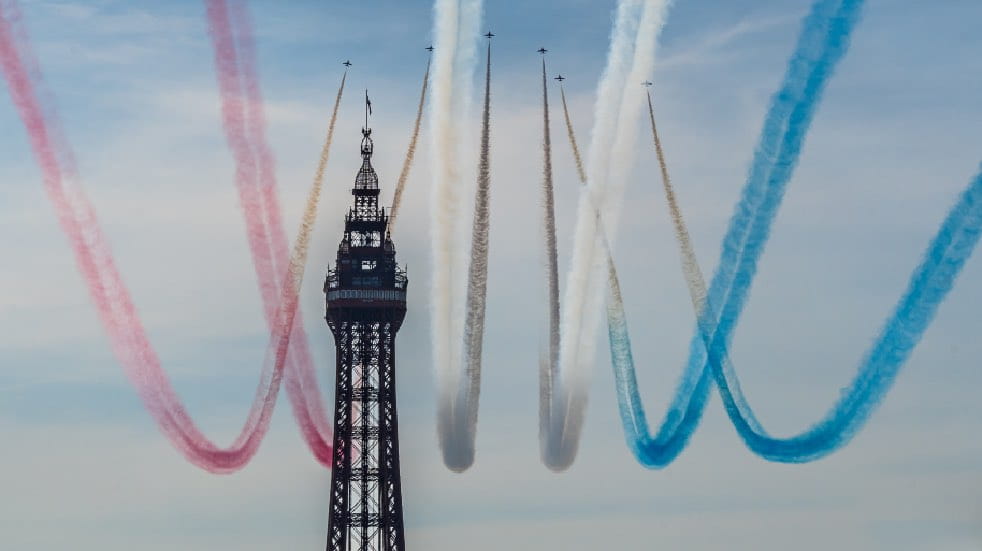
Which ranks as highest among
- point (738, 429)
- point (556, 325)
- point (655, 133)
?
point (655, 133)

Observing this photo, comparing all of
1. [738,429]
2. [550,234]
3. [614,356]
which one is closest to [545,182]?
[550,234]

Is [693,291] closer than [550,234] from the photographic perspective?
Yes

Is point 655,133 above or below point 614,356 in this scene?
above

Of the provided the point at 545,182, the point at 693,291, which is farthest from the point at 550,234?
the point at 693,291

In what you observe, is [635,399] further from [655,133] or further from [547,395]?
[655,133]

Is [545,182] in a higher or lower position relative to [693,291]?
higher

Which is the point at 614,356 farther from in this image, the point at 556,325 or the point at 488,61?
the point at 488,61

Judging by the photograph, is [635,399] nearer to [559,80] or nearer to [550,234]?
[550,234]

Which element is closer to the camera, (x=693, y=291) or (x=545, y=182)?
(x=693, y=291)
